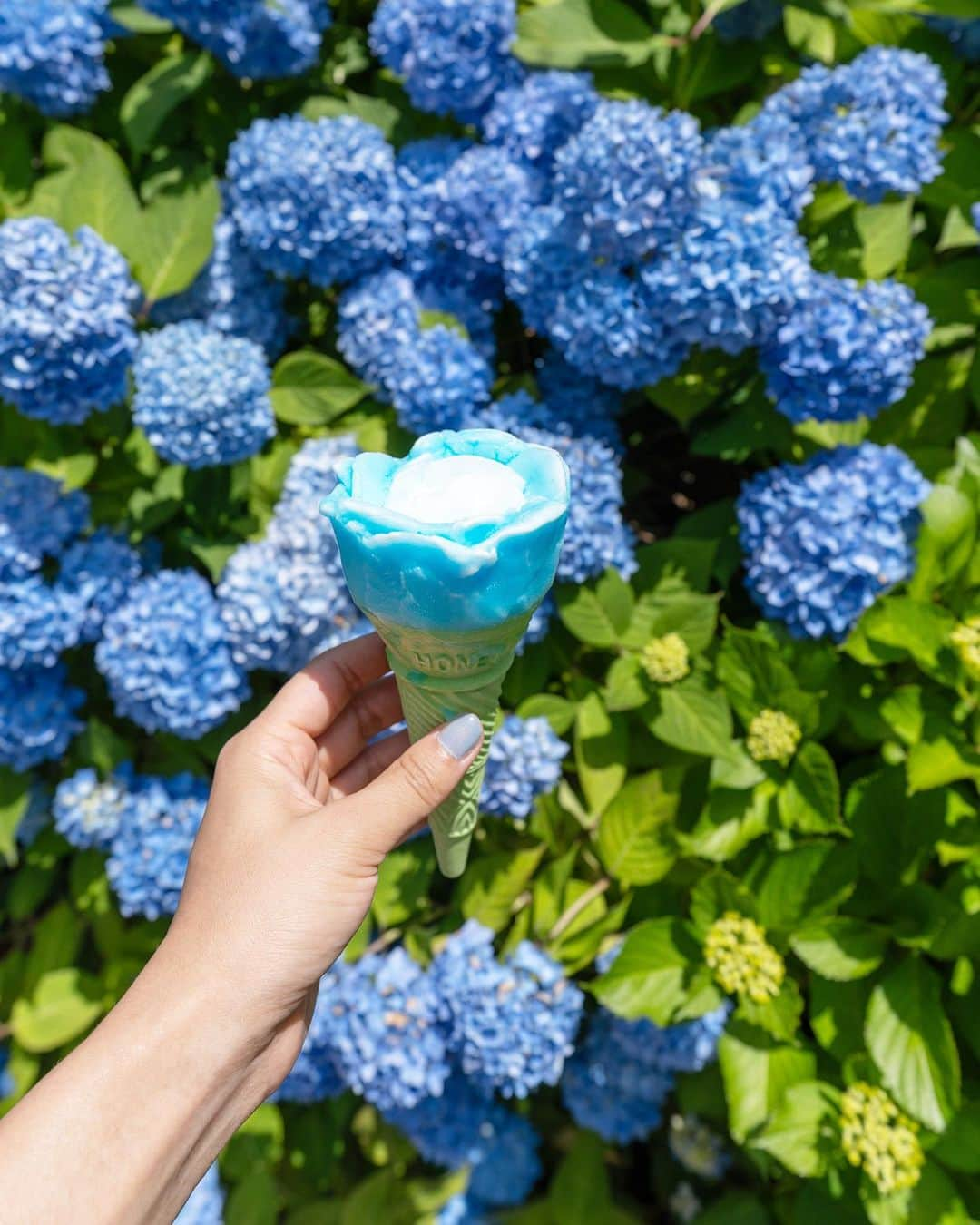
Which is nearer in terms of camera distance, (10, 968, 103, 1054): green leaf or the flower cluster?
the flower cluster

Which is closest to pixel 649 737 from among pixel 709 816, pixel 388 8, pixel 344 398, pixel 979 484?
pixel 709 816

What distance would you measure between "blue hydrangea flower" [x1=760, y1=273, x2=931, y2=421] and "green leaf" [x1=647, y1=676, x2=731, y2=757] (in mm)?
634

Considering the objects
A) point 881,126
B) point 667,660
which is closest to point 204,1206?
point 667,660

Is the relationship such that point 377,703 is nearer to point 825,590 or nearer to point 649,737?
point 649,737

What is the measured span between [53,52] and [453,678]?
199 centimetres

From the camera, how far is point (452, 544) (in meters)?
0.98

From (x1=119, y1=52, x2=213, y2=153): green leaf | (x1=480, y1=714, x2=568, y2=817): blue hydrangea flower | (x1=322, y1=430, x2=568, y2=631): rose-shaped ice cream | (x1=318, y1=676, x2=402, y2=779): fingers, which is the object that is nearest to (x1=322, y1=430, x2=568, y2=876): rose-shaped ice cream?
(x1=322, y1=430, x2=568, y2=631): rose-shaped ice cream

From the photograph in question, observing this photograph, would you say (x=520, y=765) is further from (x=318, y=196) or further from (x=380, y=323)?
(x=318, y=196)

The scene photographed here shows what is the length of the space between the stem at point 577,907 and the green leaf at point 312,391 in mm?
1331

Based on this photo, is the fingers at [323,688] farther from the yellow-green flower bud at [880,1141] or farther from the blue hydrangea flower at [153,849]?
the yellow-green flower bud at [880,1141]

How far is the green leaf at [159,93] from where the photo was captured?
91.7 inches

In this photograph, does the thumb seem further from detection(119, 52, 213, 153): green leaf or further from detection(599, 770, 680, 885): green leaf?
detection(119, 52, 213, 153): green leaf

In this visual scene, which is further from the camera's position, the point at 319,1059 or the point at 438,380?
the point at 319,1059

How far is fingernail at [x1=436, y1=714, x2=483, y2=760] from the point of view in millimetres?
1320
